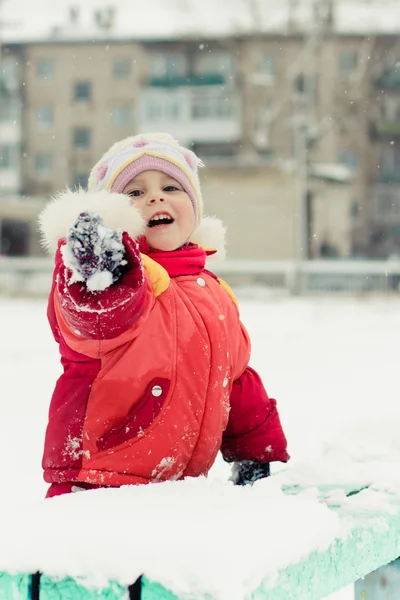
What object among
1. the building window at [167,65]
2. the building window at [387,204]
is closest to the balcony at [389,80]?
the building window at [387,204]

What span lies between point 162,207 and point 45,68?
150ft

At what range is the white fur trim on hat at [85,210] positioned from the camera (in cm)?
192

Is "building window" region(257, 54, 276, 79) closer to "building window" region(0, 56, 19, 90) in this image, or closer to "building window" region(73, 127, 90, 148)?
"building window" region(73, 127, 90, 148)

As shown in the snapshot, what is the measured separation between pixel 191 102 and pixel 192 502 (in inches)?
1553

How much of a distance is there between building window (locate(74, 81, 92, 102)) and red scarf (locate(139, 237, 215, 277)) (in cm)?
4508

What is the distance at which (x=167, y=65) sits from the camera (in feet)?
143

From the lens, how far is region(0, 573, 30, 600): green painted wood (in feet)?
4.38

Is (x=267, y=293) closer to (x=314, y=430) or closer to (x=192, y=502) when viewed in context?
(x=314, y=430)

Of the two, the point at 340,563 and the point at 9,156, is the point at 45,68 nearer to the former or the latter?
the point at 9,156

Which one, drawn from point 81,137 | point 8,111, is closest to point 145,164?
point 8,111

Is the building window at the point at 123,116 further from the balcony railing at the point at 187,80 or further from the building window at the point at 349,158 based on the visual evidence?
the building window at the point at 349,158

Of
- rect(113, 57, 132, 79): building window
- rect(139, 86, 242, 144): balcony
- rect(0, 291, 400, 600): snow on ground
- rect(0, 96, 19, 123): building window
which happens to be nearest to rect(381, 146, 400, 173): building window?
rect(139, 86, 242, 144): balcony

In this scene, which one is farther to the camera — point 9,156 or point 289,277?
point 9,156

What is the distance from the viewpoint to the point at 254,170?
2695 centimetres
